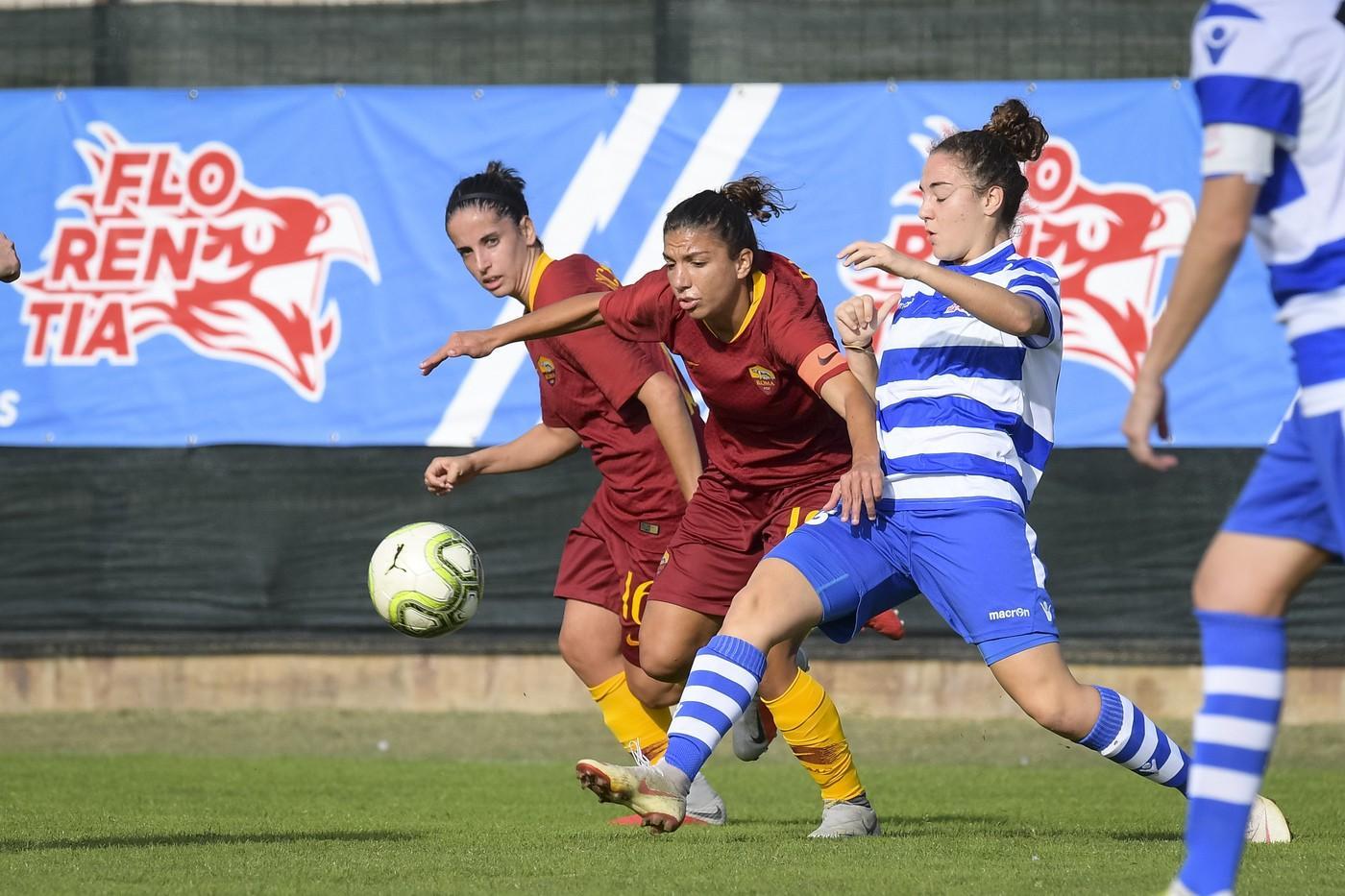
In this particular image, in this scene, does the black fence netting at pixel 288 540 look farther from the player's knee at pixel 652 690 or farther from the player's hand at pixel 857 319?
the player's hand at pixel 857 319

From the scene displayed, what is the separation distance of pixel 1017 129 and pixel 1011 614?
1.34 meters

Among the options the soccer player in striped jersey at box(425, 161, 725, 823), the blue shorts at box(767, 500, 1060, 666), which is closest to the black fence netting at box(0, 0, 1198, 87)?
the soccer player in striped jersey at box(425, 161, 725, 823)

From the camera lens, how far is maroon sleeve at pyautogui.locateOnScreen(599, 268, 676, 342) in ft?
17.1

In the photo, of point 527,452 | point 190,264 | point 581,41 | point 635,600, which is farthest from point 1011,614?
point 190,264

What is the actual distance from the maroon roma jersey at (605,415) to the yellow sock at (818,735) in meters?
0.81

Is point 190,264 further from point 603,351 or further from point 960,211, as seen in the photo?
point 960,211

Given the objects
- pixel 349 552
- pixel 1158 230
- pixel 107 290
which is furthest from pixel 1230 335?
pixel 107 290

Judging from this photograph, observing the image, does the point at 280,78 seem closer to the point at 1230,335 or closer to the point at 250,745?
the point at 250,745

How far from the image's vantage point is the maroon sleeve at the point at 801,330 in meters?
4.86

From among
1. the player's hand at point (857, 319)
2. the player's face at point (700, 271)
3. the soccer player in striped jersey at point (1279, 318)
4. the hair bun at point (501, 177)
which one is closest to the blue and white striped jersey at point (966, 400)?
the player's hand at point (857, 319)

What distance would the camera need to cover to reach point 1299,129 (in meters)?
3.18

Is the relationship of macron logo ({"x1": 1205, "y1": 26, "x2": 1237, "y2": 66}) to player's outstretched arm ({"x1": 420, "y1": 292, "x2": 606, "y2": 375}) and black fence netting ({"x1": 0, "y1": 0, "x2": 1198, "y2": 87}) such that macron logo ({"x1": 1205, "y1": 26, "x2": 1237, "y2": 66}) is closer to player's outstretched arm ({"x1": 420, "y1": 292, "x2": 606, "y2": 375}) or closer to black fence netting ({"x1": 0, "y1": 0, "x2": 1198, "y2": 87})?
player's outstretched arm ({"x1": 420, "y1": 292, "x2": 606, "y2": 375})

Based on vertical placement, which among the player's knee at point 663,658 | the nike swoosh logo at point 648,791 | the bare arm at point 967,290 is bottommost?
the player's knee at point 663,658

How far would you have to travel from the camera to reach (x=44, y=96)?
30.8 ft
